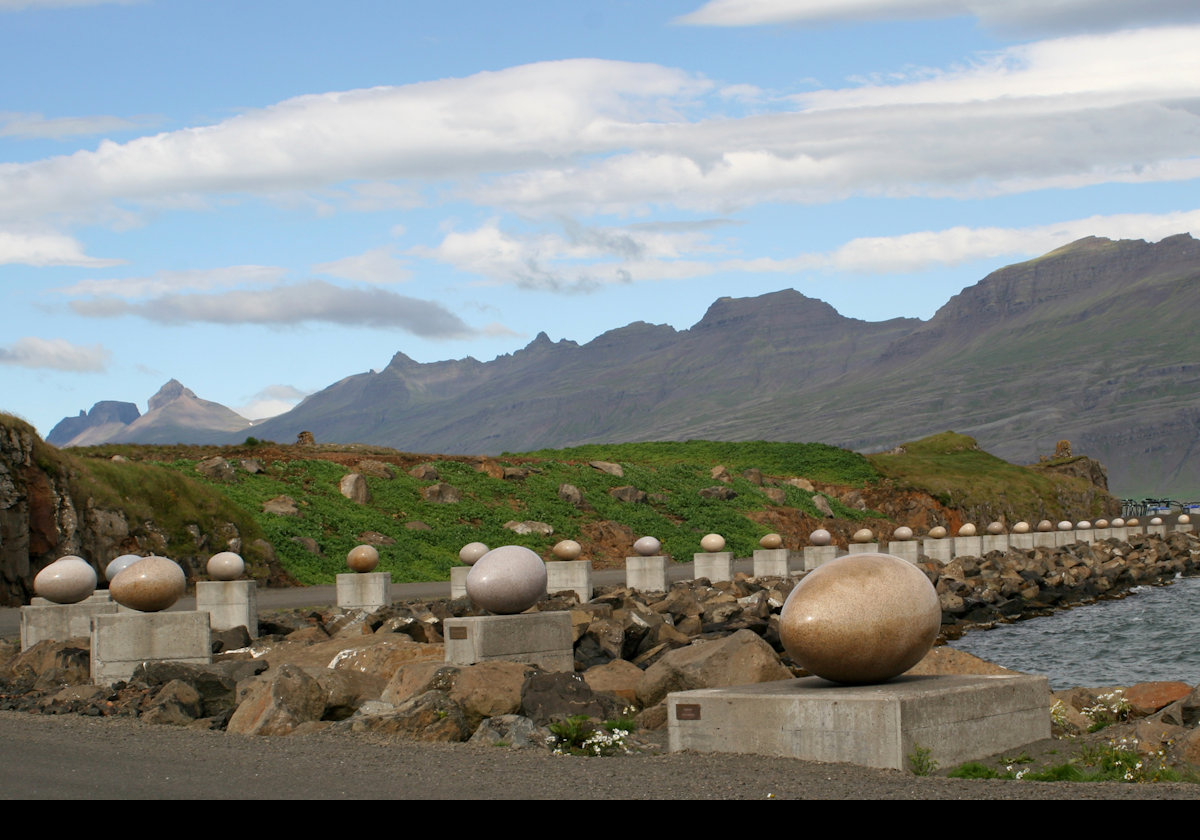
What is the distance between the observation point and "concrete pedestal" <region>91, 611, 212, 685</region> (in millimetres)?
16078

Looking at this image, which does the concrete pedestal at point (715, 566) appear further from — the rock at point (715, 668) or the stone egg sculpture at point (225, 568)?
the rock at point (715, 668)

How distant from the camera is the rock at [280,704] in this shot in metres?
12.0

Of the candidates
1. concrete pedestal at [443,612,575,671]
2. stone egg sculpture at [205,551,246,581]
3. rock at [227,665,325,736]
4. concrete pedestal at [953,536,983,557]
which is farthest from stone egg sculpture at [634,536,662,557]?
concrete pedestal at [953,536,983,557]

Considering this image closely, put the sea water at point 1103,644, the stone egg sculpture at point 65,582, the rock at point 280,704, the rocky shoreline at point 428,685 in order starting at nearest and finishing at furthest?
the rocky shoreline at point 428,685 → the rock at point 280,704 → the stone egg sculpture at point 65,582 → the sea water at point 1103,644

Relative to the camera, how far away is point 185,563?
103 ft

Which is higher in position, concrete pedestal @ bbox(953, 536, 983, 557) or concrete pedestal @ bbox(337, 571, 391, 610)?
concrete pedestal @ bbox(337, 571, 391, 610)

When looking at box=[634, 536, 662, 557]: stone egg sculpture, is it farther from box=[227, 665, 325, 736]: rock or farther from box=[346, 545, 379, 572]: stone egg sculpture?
box=[227, 665, 325, 736]: rock

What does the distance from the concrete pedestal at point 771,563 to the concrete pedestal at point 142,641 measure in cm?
2183

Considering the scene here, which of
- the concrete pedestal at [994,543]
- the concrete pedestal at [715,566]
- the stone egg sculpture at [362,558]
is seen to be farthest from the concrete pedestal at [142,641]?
the concrete pedestal at [994,543]

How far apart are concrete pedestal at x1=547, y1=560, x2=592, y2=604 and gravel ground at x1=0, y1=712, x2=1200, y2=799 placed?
16628mm

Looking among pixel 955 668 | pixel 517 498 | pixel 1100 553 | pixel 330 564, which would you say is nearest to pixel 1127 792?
pixel 955 668

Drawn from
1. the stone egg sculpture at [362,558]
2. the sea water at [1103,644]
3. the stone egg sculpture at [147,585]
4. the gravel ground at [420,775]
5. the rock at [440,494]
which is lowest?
the sea water at [1103,644]

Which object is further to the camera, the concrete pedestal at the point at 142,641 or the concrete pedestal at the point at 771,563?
the concrete pedestal at the point at 771,563

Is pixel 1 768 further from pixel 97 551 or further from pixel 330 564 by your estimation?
pixel 330 564
